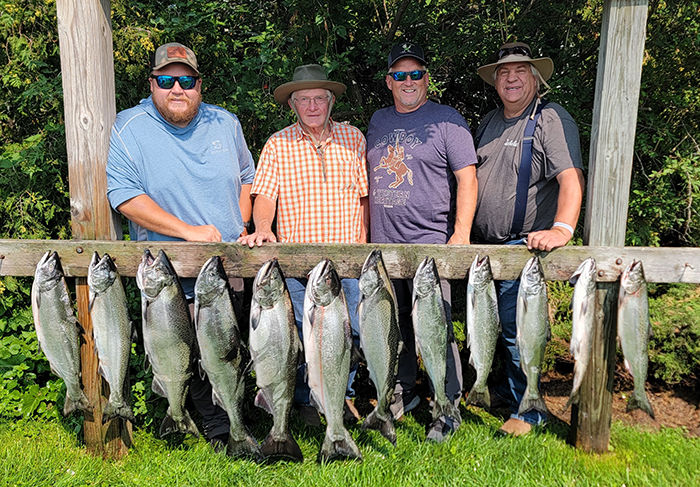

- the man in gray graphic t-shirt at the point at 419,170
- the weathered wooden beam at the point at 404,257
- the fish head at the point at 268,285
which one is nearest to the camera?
the fish head at the point at 268,285

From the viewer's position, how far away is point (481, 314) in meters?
3.23

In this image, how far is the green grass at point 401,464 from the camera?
354 centimetres

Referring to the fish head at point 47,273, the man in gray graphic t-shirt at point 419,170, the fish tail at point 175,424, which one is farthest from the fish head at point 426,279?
the fish head at point 47,273

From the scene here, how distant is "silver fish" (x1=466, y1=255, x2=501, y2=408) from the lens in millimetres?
3223

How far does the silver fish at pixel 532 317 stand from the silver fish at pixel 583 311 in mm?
174

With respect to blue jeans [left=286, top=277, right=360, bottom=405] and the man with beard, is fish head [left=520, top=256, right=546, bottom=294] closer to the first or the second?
blue jeans [left=286, top=277, right=360, bottom=405]

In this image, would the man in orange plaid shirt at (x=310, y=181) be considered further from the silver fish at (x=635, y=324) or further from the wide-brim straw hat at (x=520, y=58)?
the silver fish at (x=635, y=324)

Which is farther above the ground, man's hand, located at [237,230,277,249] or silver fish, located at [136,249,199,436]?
man's hand, located at [237,230,277,249]

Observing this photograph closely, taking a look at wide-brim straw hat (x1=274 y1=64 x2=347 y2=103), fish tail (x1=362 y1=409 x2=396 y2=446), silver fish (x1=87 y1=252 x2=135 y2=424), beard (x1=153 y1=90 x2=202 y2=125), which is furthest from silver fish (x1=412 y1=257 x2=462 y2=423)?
beard (x1=153 y1=90 x2=202 y2=125)

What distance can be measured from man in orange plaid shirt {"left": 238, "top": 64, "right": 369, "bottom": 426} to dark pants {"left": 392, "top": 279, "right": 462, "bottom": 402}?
0.40m

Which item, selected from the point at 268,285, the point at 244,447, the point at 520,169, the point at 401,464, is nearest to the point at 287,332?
the point at 268,285

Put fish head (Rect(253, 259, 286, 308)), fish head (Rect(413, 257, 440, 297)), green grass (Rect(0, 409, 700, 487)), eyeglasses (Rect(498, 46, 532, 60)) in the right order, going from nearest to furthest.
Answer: fish head (Rect(253, 259, 286, 308)), fish head (Rect(413, 257, 440, 297)), green grass (Rect(0, 409, 700, 487)), eyeglasses (Rect(498, 46, 532, 60))

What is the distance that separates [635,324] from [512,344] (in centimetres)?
97

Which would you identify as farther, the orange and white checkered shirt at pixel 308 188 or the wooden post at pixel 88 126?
the orange and white checkered shirt at pixel 308 188
